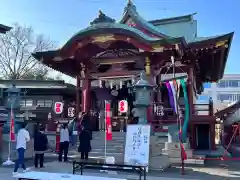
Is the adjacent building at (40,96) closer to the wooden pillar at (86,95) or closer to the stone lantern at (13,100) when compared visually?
the wooden pillar at (86,95)

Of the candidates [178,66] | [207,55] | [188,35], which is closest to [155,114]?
[178,66]

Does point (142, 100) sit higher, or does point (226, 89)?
point (226, 89)

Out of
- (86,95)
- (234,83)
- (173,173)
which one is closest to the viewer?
(173,173)

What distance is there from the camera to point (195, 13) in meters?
20.4

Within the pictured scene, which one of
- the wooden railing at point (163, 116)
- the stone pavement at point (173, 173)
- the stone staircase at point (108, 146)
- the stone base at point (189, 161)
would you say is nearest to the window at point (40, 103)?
the stone staircase at point (108, 146)

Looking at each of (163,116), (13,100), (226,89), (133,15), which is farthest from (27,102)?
(226,89)

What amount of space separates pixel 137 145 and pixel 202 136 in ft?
23.6

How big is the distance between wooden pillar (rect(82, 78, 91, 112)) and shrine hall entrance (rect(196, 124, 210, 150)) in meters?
6.54

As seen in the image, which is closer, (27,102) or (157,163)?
(157,163)

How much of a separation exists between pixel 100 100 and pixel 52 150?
488 cm

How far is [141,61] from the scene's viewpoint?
16.1 m

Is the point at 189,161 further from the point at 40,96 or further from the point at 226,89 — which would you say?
the point at 226,89

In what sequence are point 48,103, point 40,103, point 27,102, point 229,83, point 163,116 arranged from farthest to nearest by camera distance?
point 229,83 → point 27,102 → point 40,103 → point 48,103 → point 163,116

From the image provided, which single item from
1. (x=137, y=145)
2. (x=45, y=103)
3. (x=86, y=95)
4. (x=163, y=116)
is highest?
(x=86, y=95)
